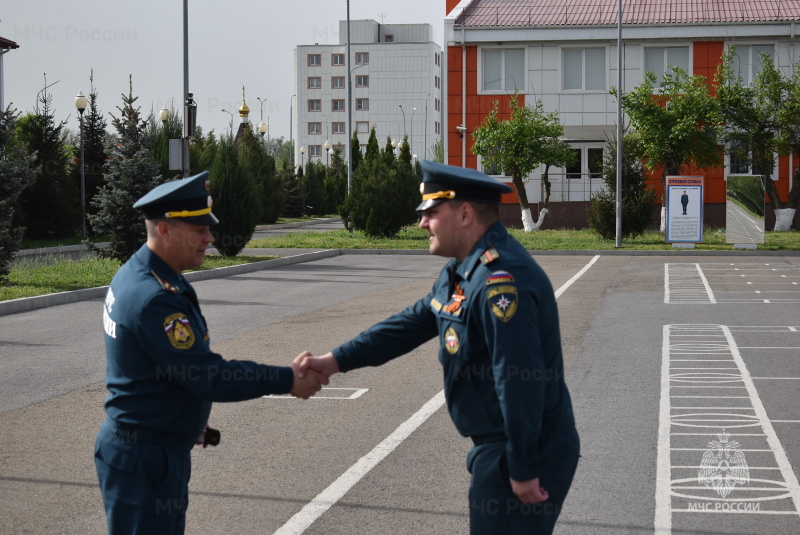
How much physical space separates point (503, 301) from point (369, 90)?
366 feet

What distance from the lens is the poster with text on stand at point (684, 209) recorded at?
107 feet

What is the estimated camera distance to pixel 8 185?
1972 cm

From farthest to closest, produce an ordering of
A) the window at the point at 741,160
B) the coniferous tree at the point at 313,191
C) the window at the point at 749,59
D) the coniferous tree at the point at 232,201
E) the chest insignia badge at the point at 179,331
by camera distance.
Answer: the coniferous tree at the point at 313,191 → the window at the point at 749,59 → the window at the point at 741,160 → the coniferous tree at the point at 232,201 → the chest insignia badge at the point at 179,331

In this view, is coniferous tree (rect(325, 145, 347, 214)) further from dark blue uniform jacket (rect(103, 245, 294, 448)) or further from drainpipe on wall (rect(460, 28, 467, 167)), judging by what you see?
dark blue uniform jacket (rect(103, 245, 294, 448))

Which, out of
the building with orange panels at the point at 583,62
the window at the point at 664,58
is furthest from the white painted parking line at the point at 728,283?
the window at the point at 664,58

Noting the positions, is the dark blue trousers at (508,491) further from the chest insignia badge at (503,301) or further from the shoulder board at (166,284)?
the shoulder board at (166,284)

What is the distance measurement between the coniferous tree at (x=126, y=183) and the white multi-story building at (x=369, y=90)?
86753mm

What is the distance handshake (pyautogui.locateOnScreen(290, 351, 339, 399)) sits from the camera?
4168mm

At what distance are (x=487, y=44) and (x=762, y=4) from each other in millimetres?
11387

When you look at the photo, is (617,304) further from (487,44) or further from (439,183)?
(487,44)

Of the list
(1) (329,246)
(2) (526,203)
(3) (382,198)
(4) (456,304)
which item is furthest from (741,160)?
(4) (456,304)

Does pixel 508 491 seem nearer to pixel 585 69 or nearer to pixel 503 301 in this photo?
pixel 503 301

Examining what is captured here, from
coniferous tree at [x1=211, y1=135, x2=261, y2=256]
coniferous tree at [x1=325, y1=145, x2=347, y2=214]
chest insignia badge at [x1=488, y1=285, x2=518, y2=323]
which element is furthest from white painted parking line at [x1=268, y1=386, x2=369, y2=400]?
coniferous tree at [x1=325, y1=145, x2=347, y2=214]

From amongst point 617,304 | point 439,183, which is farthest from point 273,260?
point 439,183
